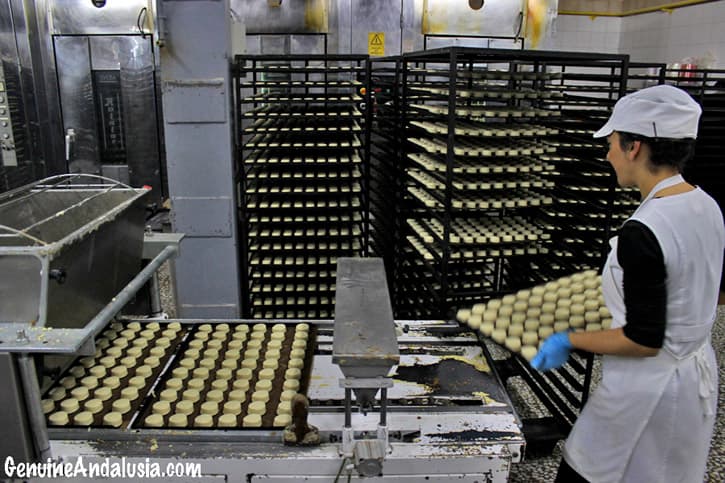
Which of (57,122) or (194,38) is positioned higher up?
(194,38)

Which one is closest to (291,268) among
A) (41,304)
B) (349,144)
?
(349,144)

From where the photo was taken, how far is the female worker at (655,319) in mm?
1378

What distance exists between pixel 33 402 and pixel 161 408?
332mm

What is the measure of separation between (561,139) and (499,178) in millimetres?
746

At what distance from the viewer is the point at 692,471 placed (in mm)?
1567

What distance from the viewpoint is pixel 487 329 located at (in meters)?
1.82

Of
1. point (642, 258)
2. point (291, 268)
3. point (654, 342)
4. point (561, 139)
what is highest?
point (561, 139)

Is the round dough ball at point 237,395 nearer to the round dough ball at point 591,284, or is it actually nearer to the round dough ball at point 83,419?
the round dough ball at point 83,419

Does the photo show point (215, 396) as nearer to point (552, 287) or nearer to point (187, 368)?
point (187, 368)

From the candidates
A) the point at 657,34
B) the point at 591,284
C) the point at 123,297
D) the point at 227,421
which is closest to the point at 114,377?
the point at 123,297

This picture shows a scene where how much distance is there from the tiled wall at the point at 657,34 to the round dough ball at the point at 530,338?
4601mm

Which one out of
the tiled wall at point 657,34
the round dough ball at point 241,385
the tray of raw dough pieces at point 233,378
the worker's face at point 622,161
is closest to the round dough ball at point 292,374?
the tray of raw dough pieces at point 233,378

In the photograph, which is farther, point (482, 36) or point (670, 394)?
point (482, 36)

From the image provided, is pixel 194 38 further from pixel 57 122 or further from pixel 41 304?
pixel 57 122
